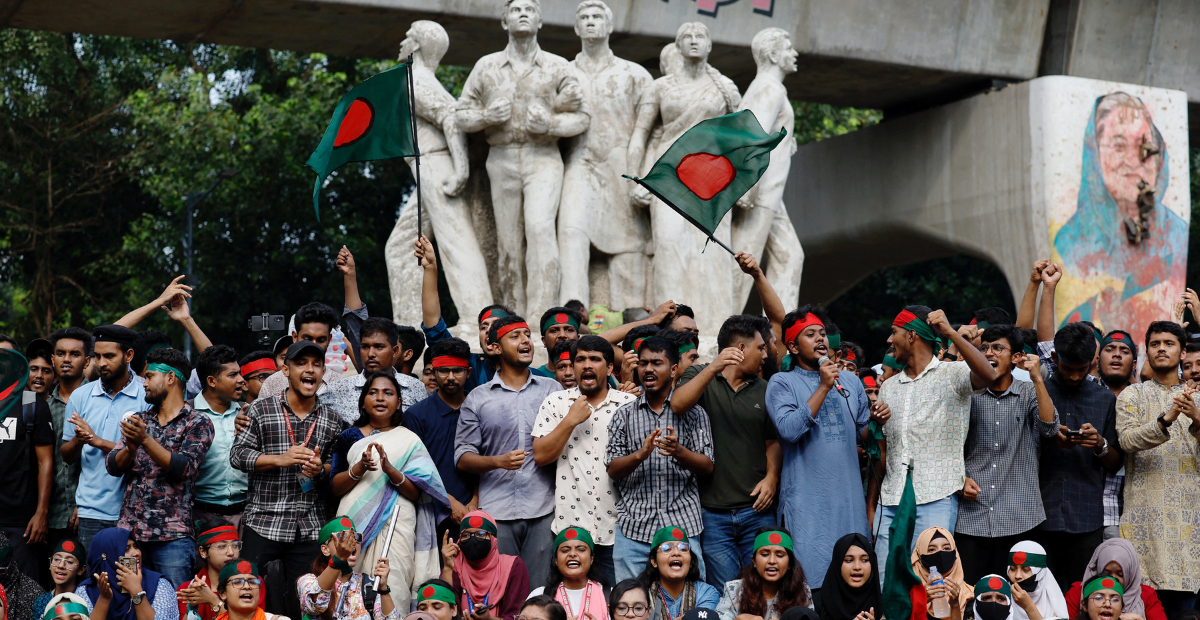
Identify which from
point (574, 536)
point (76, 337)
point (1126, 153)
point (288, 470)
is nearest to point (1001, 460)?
point (574, 536)

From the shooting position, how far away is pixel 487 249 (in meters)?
11.4

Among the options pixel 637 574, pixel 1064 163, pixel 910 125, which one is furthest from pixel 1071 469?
pixel 910 125

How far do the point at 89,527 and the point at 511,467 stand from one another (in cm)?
220

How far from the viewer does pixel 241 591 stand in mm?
6352

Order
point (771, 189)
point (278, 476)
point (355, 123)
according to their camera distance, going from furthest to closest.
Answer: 1. point (771, 189)
2. point (355, 123)
3. point (278, 476)

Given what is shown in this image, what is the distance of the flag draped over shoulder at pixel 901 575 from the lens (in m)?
6.28

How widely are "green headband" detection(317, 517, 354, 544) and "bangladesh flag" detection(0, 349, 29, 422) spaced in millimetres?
1790

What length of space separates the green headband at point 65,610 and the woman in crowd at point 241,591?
701mm

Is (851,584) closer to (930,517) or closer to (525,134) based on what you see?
(930,517)

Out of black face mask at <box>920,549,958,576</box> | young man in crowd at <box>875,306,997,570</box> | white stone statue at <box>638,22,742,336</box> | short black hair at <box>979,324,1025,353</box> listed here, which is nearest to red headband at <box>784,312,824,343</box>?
young man in crowd at <box>875,306,997,570</box>

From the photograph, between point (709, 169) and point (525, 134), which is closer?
point (709, 169)

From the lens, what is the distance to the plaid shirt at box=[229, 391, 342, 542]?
670 cm

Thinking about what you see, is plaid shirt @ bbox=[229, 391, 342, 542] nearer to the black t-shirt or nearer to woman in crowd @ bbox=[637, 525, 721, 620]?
the black t-shirt

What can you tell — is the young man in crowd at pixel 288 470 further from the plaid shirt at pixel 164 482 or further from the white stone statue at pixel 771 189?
the white stone statue at pixel 771 189
